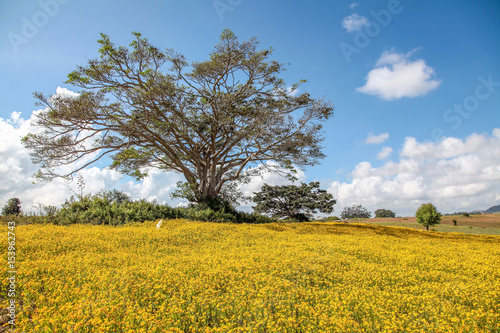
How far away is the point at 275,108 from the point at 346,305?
52.7ft

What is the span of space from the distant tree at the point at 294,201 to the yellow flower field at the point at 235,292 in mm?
23685

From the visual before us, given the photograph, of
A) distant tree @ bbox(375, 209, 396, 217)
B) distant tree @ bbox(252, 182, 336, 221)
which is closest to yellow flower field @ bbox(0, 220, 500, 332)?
distant tree @ bbox(252, 182, 336, 221)

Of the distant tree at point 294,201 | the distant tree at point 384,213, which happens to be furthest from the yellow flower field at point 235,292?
Result: the distant tree at point 384,213

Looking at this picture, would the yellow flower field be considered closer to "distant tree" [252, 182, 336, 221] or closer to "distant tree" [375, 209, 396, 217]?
"distant tree" [252, 182, 336, 221]

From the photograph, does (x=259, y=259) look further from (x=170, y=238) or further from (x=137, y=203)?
(x=137, y=203)

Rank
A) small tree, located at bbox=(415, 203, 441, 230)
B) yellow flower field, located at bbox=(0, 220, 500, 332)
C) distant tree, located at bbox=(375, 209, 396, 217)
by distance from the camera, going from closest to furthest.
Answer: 1. yellow flower field, located at bbox=(0, 220, 500, 332)
2. small tree, located at bbox=(415, 203, 441, 230)
3. distant tree, located at bbox=(375, 209, 396, 217)

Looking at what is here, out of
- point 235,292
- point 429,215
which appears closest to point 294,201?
point 429,215

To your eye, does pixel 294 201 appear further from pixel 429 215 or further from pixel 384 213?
pixel 384 213

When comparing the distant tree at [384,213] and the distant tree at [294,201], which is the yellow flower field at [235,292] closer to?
the distant tree at [294,201]

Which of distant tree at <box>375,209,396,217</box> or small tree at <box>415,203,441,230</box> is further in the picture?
distant tree at <box>375,209,396,217</box>

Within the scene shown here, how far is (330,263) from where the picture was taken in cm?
698

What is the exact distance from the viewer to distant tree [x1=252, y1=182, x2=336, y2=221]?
106ft

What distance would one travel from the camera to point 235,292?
179 inches

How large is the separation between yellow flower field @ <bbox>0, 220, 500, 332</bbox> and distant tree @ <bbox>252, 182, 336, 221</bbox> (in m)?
23.7
